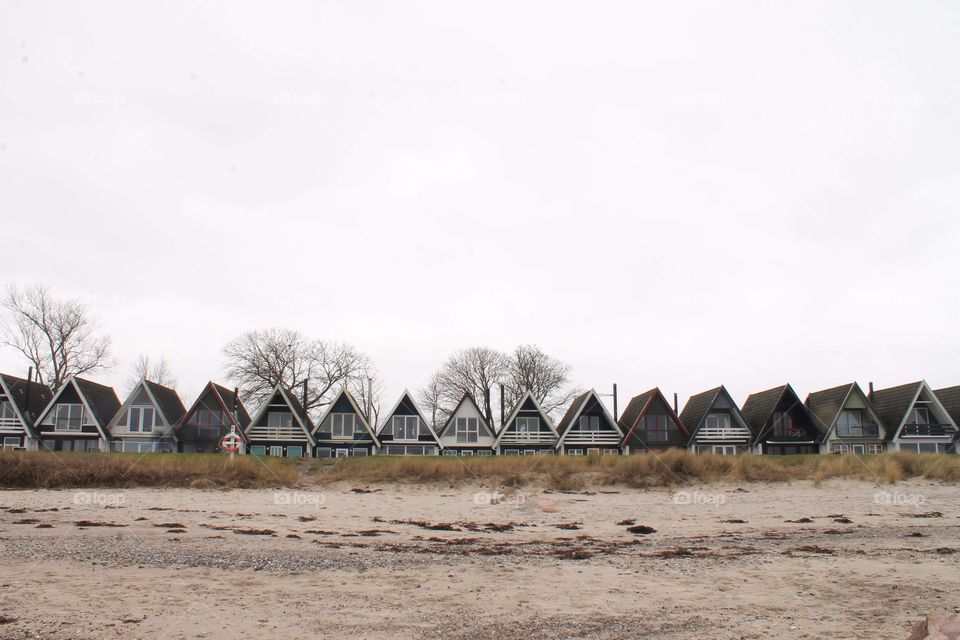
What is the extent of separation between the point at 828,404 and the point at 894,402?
5.13m

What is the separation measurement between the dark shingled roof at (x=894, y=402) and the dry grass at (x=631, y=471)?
2328cm

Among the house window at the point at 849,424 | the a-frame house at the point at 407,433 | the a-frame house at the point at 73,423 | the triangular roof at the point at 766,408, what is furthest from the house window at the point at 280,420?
the house window at the point at 849,424

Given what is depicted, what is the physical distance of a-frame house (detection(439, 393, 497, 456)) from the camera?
167 feet

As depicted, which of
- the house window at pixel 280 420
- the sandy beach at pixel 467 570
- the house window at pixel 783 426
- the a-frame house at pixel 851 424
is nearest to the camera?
the sandy beach at pixel 467 570

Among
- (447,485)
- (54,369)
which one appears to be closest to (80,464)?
(447,485)

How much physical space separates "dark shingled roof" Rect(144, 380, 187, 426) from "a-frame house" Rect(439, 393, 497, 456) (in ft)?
60.7

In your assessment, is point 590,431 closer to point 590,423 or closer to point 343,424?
point 590,423

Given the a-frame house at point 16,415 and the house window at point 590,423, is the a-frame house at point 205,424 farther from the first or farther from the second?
the house window at point 590,423

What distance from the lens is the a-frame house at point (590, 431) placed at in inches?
1987

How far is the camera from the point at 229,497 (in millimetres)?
25219

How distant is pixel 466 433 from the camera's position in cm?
5109

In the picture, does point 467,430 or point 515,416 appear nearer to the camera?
point 515,416

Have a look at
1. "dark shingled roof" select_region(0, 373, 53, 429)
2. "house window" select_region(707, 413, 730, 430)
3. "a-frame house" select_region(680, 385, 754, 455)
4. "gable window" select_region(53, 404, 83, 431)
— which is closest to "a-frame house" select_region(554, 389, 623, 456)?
"a-frame house" select_region(680, 385, 754, 455)

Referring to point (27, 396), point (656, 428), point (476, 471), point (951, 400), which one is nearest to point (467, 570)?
point (476, 471)
